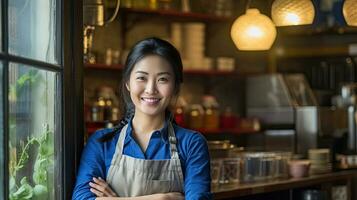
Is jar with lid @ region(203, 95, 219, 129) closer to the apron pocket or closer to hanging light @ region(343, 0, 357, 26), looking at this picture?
hanging light @ region(343, 0, 357, 26)

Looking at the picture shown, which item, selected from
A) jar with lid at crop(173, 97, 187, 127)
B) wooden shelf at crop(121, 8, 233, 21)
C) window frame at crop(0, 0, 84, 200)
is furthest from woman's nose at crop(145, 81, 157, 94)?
jar with lid at crop(173, 97, 187, 127)

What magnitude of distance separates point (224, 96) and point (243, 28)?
3.28 metres

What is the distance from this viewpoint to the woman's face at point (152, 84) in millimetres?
2711

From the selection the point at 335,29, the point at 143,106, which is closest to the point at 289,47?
the point at 335,29

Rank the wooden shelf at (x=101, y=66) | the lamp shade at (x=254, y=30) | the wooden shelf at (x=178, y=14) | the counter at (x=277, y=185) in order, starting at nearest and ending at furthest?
the counter at (x=277, y=185) < the lamp shade at (x=254, y=30) < the wooden shelf at (x=101, y=66) < the wooden shelf at (x=178, y=14)

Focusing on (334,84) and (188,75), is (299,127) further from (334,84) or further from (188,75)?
(334,84)

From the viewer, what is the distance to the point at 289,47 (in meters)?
9.09

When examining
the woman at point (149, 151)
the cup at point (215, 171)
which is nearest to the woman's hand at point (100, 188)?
the woman at point (149, 151)

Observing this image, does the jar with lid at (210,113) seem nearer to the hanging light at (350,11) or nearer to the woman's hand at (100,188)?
the hanging light at (350,11)

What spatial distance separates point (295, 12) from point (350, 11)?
1.12 ft

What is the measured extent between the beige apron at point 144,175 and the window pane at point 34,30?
17.7 inches

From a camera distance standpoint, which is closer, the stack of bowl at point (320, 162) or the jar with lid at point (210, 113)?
the stack of bowl at point (320, 162)

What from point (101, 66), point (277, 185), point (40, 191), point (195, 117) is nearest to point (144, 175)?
point (40, 191)

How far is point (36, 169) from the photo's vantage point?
256cm
